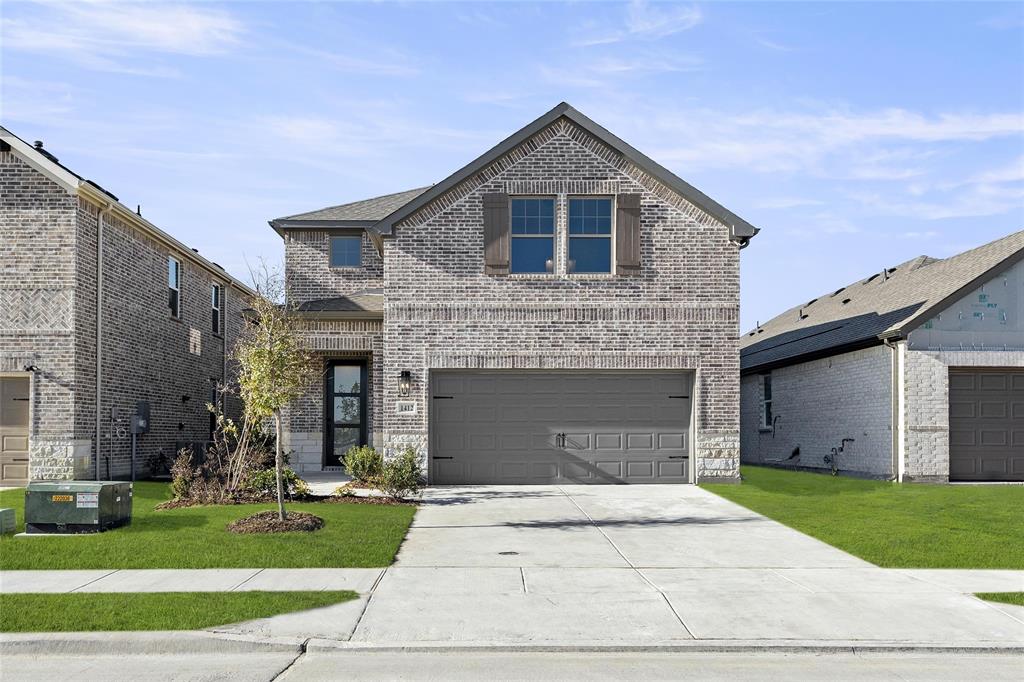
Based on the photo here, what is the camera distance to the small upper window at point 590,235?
65.2 feet

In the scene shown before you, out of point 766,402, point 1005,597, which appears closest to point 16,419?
point 1005,597

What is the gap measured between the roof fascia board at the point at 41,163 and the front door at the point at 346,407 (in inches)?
306

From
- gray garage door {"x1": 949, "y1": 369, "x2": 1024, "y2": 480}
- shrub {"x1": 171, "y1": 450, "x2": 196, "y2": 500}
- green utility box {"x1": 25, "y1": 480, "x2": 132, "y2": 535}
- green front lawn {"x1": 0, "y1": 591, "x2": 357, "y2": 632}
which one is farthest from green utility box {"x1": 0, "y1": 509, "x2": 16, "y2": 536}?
gray garage door {"x1": 949, "y1": 369, "x2": 1024, "y2": 480}

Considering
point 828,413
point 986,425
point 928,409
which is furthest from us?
point 828,413

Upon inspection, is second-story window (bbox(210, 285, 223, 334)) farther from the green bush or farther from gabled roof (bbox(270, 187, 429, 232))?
the green bush

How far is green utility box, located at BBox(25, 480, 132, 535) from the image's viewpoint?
1258 centimetres

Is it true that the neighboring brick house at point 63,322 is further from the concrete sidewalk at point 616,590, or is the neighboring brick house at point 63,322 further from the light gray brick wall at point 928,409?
the light gray brick wall at point 928,409

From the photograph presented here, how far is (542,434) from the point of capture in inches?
779

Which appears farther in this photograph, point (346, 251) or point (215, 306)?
point (215, 306)

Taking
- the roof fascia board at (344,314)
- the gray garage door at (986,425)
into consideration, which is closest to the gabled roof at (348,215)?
the roof fascia board at (344,314)

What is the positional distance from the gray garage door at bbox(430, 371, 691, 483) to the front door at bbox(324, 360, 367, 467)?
4473 mm

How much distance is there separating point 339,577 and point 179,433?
672 inches

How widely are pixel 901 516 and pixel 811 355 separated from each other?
10.7m

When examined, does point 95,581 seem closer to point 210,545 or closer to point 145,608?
point 145,608
